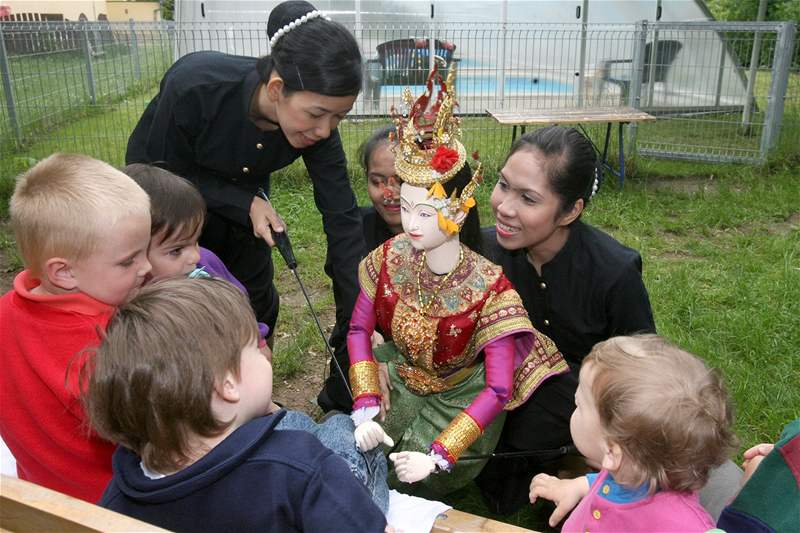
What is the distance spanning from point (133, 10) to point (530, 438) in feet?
81.8

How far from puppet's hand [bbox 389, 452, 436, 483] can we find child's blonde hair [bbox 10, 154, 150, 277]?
3.08ft

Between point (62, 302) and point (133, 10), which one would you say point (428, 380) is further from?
point (133, 10)

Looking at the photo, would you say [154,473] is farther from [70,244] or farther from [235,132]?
[235,132]

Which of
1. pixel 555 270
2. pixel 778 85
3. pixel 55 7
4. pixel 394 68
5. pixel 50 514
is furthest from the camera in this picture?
pixel 55 7

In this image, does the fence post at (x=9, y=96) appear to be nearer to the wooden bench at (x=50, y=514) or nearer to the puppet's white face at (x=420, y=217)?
the puppet's white face at (x=420, y=217)

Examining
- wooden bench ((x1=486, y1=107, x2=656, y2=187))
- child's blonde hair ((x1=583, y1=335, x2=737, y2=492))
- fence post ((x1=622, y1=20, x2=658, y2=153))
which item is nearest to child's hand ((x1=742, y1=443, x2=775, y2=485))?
child's blonde hair ((x1=583, y1=335, x2=737, y2=492))

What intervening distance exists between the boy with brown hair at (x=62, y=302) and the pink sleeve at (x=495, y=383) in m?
0.98

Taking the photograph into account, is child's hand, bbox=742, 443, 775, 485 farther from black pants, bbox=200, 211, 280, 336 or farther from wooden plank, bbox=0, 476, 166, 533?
black pants, bbox=200, 211, 280, 336

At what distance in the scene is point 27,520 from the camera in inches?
54.9

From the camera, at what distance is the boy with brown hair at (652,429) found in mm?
1466

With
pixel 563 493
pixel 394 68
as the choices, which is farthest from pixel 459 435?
pixel 394 68

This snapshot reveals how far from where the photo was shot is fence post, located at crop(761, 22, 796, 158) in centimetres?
738

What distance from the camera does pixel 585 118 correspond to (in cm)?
693

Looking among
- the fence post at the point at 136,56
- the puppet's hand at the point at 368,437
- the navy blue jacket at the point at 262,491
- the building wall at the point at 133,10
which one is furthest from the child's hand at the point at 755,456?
the building wall at the point at 133,10
